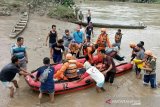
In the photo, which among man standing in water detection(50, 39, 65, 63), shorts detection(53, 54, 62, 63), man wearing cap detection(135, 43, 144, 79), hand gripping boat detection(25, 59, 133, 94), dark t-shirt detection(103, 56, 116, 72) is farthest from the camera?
shorts detection(53, 54, 62, 63)

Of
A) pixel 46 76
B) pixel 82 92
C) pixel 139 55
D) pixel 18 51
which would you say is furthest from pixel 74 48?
pixel 46 76

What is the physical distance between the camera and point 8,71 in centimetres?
977

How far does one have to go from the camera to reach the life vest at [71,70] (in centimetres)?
1110

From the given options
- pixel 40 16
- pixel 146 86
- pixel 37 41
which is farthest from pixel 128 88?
pixel 40 16

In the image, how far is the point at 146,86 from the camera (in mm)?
12086

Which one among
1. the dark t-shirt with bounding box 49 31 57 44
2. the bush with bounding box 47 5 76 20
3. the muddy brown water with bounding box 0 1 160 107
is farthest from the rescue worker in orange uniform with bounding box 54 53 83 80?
the bush with bounding box 47 5 76 20

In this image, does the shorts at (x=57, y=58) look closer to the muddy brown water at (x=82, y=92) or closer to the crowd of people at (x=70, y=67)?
the crowd of people at (x=70, y=67)

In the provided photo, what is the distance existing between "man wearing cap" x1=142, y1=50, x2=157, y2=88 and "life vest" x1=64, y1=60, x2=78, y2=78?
2327mm

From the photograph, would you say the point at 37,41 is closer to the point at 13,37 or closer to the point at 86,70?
the point at 13,37

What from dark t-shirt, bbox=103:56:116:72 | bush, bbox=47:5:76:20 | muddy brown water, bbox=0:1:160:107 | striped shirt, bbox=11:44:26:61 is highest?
striped shirt, bbox=11:44:26:61

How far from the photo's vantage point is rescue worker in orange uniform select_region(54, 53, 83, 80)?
11.1m

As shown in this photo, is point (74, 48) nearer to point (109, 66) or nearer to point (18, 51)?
point (109, 66)

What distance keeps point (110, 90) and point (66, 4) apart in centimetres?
1974

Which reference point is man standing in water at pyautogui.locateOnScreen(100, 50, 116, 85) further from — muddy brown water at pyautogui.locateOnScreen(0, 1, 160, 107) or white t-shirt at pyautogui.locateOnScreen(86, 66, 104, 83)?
white t-shirt at pyautogui.locateOnScreen(86, 66, 104, 83)
